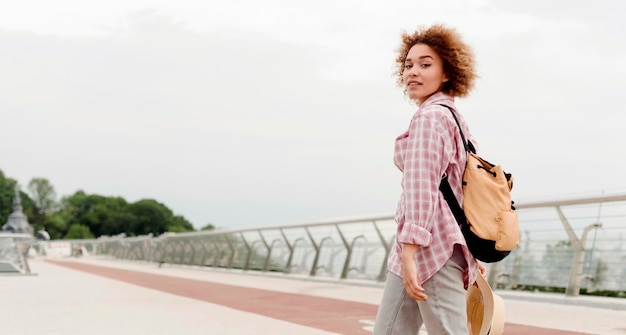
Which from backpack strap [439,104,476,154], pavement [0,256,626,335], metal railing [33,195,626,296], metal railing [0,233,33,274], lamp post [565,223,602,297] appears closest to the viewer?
backpack strap [439,104,476,154]

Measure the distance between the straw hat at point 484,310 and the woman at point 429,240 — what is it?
0.42 ft

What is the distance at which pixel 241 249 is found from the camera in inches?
Result: 846

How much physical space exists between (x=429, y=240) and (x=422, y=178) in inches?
7.8

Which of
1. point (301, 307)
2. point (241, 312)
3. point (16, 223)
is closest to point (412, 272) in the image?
point (241, 312)

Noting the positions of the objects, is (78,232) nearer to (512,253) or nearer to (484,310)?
(512,253)

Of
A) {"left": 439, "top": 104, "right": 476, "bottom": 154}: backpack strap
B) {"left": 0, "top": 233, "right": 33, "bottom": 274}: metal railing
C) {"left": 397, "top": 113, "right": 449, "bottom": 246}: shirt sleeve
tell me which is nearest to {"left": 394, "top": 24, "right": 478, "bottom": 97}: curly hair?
{"left": 439, "top": 104, "right": 476, "bottom": 154}: backpack strap

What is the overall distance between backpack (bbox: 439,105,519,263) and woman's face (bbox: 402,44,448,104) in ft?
1.18

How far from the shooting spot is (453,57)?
2969 mm

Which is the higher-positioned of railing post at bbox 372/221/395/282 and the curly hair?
the curly hair

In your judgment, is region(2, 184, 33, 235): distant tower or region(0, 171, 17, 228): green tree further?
region(0, 171, 17, 228): green tree

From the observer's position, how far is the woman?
2664 millimetres

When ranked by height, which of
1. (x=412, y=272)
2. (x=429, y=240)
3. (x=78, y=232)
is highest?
(x=429, y=240)

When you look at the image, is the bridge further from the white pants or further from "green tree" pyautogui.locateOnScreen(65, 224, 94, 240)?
"green tree" pyautogui.locateOnScreen(65, 224, 94, 240)

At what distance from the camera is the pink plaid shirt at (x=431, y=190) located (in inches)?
105
